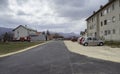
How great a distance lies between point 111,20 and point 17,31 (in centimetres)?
7080

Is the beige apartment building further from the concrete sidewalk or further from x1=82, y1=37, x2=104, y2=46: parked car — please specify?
the concrete sidewalk

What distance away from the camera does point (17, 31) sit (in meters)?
111

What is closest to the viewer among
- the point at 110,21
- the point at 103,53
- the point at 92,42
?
the point at 103,53

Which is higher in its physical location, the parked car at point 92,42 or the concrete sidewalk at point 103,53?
the parked car at point 92,42

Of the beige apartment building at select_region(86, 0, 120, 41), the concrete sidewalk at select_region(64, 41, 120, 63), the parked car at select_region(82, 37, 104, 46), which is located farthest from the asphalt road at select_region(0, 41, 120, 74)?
the beige apartment building at select_region(86, 0, 120, 41)

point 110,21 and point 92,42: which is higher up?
point 110,21

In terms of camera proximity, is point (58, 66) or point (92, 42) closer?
point (58, 66)

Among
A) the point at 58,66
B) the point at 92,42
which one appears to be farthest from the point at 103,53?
the point at 92,42

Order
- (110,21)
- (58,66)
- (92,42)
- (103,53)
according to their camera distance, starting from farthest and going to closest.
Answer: (110,21), (92,42), (103,53), (58,66)

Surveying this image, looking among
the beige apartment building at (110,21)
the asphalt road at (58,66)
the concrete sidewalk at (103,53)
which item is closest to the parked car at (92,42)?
the beige apartment building at (110,21)

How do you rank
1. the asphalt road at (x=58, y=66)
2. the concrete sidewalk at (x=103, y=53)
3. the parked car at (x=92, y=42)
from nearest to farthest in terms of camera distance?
the asphalt road at (x=58, y=66) → the concrete sidewalk at (x=103, y=53) → the parked car at (x=92, y=42)

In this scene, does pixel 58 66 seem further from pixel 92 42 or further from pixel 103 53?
pixel 92 42

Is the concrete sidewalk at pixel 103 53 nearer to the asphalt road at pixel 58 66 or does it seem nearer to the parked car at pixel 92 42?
the asphalt road at pixel 58 66

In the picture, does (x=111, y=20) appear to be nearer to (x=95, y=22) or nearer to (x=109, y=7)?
(x=109, y=7)
